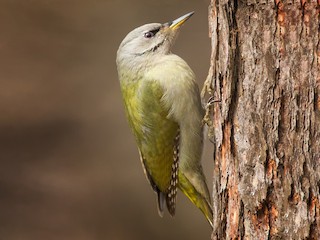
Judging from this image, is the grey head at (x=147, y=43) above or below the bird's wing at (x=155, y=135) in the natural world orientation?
above

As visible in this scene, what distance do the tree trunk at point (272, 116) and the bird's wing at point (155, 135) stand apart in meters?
1.68

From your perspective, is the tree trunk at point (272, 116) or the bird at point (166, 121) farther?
the bird at point (166, 121)

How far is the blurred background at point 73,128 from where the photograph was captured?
829cm

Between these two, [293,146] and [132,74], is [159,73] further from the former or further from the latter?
[293,146]

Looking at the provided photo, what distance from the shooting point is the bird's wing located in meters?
5.45

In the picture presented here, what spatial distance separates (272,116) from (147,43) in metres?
2.39

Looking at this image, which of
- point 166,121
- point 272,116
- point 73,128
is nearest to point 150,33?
point 166,121

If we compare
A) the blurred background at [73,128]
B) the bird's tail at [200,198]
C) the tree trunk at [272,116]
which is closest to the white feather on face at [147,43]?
the bird's tail at [200,198]

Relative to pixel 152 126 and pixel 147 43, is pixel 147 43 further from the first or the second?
pixel 152 126

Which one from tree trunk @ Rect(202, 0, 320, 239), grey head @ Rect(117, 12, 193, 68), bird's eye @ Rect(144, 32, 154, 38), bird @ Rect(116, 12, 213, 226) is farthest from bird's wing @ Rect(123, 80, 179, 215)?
tree trunk @ Rect(202, 0, 320, 239)

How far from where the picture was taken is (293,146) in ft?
11.4

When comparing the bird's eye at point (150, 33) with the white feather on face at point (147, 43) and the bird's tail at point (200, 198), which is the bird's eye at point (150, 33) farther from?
the bird's tail at point (200, 198)

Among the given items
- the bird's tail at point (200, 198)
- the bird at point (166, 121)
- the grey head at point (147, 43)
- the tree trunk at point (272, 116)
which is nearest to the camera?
the tree trunk at point (272, 116)

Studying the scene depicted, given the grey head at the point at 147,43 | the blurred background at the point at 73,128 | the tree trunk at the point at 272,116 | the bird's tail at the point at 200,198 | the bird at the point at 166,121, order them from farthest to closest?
the blurred background at the point at 73,128, the grey head at the point at 147,43, the bird's tail at the point at 200,198, the bird at the point at 166,121, the tree trunk at the point at 272,116
